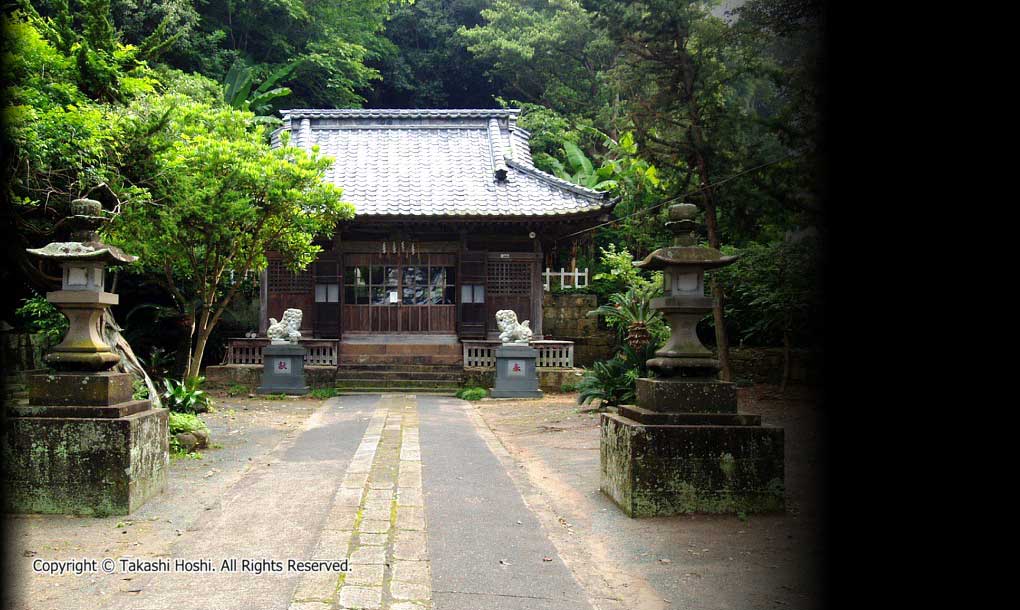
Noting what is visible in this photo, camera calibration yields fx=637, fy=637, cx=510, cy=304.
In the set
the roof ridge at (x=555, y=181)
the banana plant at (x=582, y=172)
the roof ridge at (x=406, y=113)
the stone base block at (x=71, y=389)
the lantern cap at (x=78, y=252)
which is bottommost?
the stone base block at (x=71, y=389)

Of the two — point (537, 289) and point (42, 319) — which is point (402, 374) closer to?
point (537, 289)

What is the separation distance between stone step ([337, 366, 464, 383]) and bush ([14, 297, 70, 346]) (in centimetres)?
588

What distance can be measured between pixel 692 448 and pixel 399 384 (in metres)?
11.0

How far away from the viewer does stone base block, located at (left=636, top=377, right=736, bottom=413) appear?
5258 mm

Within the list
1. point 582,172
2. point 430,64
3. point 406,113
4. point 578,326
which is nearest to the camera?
point 578,326

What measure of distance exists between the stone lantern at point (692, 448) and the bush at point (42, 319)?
983cm

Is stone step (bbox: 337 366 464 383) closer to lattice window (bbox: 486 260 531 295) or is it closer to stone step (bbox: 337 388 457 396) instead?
stone step (bbox: 337 388 457 396)

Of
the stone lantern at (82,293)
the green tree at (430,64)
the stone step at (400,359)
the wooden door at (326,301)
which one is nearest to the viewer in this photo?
the stone lantern at (82,293)

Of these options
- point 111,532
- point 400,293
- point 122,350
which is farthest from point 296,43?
point 111,532

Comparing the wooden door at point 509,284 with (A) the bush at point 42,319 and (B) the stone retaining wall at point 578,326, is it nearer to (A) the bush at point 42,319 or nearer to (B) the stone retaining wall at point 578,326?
(B) the stone retaining wall at point 578,326

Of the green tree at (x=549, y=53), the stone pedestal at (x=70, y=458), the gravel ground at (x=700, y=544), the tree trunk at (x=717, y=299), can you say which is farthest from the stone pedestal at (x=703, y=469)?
the green tree at (x=549, y=53)

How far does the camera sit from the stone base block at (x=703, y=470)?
5.10m

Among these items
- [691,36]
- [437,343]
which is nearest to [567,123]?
[437,343]

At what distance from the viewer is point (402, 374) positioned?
50.7ft
